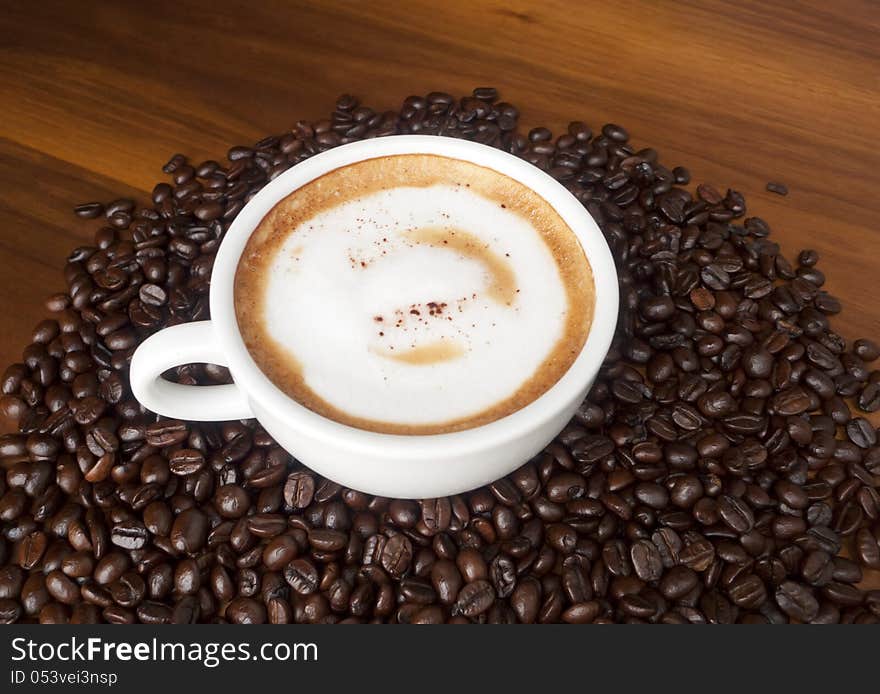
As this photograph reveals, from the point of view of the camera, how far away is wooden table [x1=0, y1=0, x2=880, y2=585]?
1.54m

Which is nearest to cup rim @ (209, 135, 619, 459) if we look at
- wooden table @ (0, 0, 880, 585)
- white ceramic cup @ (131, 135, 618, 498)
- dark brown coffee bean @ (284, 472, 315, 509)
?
white ceramic cup @ (131, 135, 618, 498)

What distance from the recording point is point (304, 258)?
44.4 inches

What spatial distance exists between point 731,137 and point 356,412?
3.51ft

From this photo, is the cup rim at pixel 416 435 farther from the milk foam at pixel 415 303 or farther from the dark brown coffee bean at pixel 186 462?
the dark brown coffee bean at pixel 186 462

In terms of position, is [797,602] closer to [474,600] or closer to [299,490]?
[474,600]

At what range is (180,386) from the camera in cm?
112

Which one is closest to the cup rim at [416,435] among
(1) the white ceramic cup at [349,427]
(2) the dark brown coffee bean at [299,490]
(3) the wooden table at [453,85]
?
(1) the white ceramic cup at [349,427]

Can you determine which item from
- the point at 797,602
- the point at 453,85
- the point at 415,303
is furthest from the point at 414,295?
the point at 453,85

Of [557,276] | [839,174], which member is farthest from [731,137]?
[557,276]

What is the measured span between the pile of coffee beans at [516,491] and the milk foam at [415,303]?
192mm

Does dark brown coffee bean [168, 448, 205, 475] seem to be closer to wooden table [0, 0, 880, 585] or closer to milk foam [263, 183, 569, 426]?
milk foam [263, 183, 569, 426]

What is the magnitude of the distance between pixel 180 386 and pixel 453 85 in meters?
0.94

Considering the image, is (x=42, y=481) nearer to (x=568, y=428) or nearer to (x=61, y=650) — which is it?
(x=61, y=650)

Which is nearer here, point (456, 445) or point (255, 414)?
point (456, 445)
